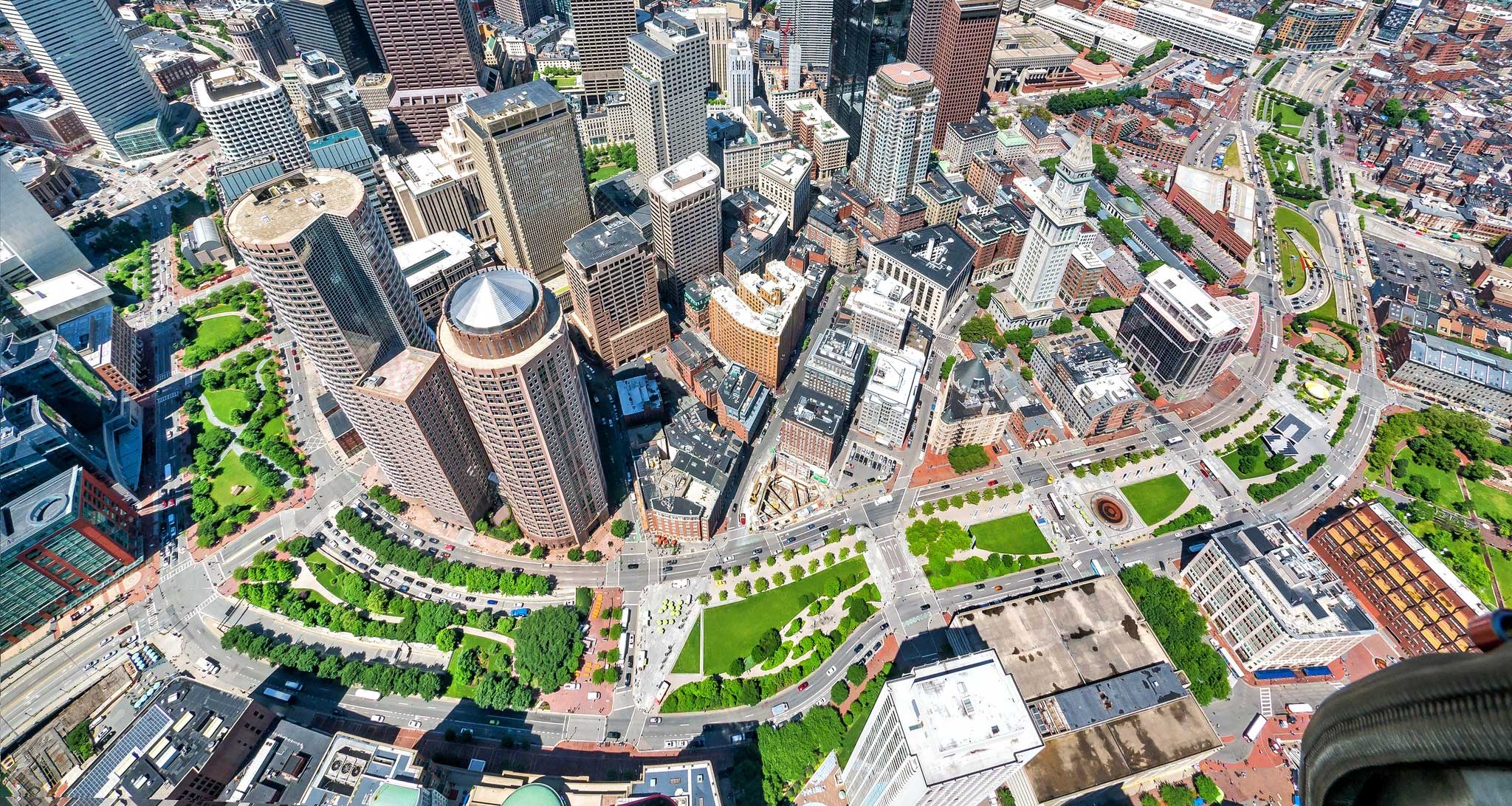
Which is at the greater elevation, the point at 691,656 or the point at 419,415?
the point at 419,415

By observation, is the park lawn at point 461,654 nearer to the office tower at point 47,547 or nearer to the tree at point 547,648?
the tree at point 547,648

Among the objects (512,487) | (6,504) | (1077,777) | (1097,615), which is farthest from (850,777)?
(6,504)

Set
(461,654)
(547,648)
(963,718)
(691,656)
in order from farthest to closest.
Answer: (691,656) < (461,654) < (547,648) < (963,718)

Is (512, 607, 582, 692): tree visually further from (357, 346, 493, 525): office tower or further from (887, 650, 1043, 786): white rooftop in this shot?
(887, 650, 1043, 786): white rooftop

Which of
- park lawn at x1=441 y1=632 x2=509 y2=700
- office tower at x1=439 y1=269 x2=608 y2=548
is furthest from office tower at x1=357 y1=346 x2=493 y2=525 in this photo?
park lawn at x1=441 y1=632 x2=509 y2=700

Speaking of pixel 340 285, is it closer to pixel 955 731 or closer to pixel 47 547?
pixel 47 547

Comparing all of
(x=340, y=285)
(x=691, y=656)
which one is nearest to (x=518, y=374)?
(x=340, y=285)

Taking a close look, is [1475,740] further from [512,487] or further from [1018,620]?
[512,487]
